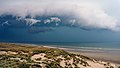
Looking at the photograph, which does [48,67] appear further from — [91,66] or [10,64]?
[91,66]

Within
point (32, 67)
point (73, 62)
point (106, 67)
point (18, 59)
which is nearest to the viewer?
point (32, 67)

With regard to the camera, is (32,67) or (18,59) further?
(18,59)

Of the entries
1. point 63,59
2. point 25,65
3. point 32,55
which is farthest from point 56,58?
point 25,65

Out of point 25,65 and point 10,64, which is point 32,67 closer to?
point 25,65

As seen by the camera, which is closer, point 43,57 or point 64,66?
point 64,66

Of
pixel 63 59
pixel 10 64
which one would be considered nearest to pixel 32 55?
pixel 63 59

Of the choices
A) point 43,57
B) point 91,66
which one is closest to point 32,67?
point 43,57

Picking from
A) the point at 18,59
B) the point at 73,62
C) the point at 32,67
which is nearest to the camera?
the point at 32,67

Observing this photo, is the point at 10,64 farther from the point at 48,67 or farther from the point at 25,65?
the point at 48,67

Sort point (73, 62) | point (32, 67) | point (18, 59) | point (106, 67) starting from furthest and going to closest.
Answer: point (106, 67), point (73, 62), point (18, 59), point (32, 67)
